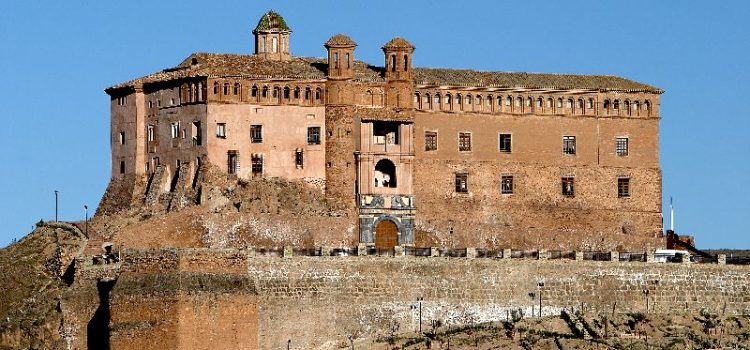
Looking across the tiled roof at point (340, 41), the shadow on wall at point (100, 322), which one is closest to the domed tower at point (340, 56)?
the tiled roof at point (340, 41)

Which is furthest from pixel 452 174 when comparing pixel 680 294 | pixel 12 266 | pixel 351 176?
pixel 12 266

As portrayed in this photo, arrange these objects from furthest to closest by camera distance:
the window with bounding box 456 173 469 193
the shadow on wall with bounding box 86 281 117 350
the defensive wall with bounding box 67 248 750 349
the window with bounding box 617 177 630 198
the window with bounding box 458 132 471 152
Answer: the window with bounding box 617 177 630 198
the window with bounding box 458 132 471 152
the window with bounding box 456 173 469 193
the shadow on wall with bounding box 86 281 117 350
the defensive wall with bounding box 67 248 750 349

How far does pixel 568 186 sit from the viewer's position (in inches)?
5620

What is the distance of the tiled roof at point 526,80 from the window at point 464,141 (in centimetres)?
259

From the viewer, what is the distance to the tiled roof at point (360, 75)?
451 feet

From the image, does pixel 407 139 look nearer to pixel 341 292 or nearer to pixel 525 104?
pixel 525 104

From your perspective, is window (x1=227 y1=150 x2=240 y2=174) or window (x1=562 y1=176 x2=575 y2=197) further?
window (x1=562 y1=176 x2=575 y2=197)

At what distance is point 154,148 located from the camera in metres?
140

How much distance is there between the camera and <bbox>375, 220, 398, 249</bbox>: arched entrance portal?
137500 millimetres

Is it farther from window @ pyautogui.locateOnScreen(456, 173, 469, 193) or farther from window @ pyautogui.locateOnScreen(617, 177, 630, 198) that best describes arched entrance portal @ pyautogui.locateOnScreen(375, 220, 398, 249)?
window @ pyautogui.locateOnScreen(617, 177, 630, 198)

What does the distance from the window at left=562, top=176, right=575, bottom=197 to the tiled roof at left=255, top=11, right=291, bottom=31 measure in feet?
53.7

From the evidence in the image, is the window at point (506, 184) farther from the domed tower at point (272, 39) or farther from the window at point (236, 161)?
the window at point (236, 161)

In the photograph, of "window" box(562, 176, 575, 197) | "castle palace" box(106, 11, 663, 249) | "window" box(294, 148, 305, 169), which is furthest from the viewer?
"window" box(562, 176, 575, 197)

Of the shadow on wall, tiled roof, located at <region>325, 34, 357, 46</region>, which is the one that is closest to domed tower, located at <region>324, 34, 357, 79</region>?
tiled roof, located at <region>325, 34, 357, 46</region>
